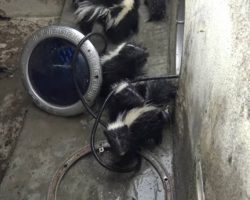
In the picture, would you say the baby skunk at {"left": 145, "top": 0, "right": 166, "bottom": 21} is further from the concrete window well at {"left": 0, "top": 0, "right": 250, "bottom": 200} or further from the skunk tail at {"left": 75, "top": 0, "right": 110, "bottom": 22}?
the skunk tail at {"left": 75, "top": 0, "right": 110, "bottom": 22}

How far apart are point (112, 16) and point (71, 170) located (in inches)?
37.6

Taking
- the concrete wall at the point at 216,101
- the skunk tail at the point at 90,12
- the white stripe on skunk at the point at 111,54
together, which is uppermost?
the concrete wall at the point at 216,101

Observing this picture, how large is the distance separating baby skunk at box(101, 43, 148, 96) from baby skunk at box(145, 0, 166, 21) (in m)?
0.41

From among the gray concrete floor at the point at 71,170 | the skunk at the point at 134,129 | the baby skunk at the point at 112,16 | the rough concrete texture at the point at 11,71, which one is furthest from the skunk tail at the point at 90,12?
the skunk at the point at 134,129

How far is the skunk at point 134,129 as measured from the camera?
72.4 inches

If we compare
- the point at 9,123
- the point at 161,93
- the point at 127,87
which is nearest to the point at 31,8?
the point at 9,123

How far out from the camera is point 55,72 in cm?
214

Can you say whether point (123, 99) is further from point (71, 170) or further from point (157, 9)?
point (157, 9)

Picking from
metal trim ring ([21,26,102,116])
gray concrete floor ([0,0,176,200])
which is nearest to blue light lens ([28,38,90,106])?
metal trim ring ([21,26,102,116])

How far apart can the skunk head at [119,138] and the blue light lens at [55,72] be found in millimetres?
362

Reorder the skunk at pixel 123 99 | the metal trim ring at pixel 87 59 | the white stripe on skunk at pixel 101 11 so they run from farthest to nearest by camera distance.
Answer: the white stripe on skunk at pixel 101 11
the metal trim ring at pixel 87 59
the skunk at pixel 123 99

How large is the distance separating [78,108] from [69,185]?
43 centimetres

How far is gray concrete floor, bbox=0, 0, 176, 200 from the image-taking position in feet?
6.19

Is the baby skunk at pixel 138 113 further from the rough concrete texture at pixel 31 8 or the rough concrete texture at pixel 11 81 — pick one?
the rough concrete texture at pixel 31 8
